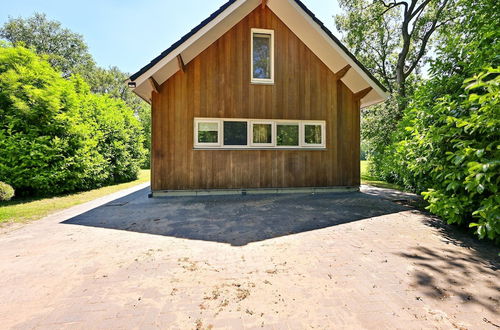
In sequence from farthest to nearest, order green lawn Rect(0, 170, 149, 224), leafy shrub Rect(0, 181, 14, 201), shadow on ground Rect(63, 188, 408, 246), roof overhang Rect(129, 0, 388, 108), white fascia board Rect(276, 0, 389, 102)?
white fascia board Rect(276, 0, 389, 102)
roof overhang Rect(129, 0, 388, 108)
leafy shrub Rect(0, 181, 14, 201)
green lawn Rect(0, 170, 149, 224)
shadow on ground Rect(63, 188, 408, 246)

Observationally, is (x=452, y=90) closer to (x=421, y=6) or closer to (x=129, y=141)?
(x=421, y=6)

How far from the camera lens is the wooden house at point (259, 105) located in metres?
7.72

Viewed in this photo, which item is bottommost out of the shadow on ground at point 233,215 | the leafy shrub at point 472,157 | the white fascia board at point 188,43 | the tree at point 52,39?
the shadow on ground at point 233,215

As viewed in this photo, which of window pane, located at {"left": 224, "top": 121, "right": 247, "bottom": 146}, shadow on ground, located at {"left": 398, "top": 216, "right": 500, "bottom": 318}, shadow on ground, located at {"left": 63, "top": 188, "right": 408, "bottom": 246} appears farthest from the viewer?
window pane, located at {"left": 224, "top": 121, "right": 247, "bottom": 146}

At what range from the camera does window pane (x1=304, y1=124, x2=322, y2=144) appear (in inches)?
344

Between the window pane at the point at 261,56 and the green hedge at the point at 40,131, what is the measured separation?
7688mm

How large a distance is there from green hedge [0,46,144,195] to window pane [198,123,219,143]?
5.30 meters

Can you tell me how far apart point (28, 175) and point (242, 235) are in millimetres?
8511

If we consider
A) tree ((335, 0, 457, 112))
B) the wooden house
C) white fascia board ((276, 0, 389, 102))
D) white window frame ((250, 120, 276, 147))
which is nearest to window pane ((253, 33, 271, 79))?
the wooden house

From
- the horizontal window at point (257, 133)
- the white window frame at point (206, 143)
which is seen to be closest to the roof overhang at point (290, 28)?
the white window frame at point (206, 143)

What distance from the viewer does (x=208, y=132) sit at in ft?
26.3

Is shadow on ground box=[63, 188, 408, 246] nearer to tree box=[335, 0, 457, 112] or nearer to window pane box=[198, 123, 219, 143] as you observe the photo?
window pane box=[198, 123, 219, 143]

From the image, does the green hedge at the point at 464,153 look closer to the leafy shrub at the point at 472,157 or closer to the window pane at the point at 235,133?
the leafy shrub at the point at 472,157

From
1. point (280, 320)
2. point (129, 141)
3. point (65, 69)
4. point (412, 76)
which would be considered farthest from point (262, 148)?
point (65, 69)
